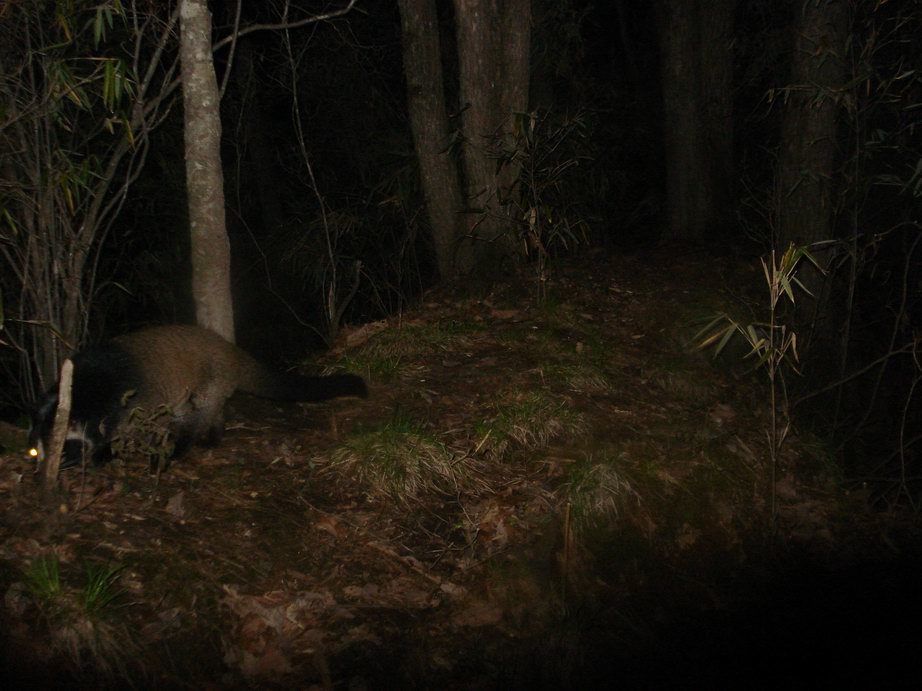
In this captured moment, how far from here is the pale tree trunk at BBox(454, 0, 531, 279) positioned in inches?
296

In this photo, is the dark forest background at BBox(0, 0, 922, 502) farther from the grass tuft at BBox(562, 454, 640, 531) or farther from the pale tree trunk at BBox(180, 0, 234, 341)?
the grass tuft at BBox(562, 454, 640, 531)

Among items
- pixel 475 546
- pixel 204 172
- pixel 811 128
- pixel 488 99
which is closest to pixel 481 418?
Result: pixel 475 546

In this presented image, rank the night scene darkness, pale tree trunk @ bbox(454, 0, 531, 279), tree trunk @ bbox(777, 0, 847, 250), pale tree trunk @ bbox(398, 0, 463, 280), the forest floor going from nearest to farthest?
the forest floor → the night scene darkness → tree trunk @ bbox(777, 0, 847, 250) → pale tree trunk @ bbox(454, 0, 531, 279) → pale tree trunk @ bbox(398, 0, 463, 280)

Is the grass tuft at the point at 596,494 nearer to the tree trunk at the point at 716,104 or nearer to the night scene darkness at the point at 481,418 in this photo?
the night scene darkness at the point at 481,418

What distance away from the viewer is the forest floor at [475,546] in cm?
369

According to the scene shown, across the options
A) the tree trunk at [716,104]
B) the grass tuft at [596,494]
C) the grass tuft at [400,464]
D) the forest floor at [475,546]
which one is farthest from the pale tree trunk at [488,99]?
the grass tuft at [596,494]

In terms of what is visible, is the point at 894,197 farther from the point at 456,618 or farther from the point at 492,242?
the point at 456,618

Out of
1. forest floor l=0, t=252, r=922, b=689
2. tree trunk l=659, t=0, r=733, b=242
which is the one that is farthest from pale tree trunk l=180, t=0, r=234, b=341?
tree trunk l=659, t=0, r=733, b=242

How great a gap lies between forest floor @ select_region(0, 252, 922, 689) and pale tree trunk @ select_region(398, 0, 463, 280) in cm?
189

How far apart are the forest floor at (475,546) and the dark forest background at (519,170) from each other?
32.5 inches

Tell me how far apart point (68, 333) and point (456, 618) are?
10.1ft

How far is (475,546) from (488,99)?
4.83 m

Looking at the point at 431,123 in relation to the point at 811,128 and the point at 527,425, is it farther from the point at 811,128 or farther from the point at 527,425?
the point at 527,425

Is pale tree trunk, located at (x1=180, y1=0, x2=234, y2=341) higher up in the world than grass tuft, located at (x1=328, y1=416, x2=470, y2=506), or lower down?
higher up
